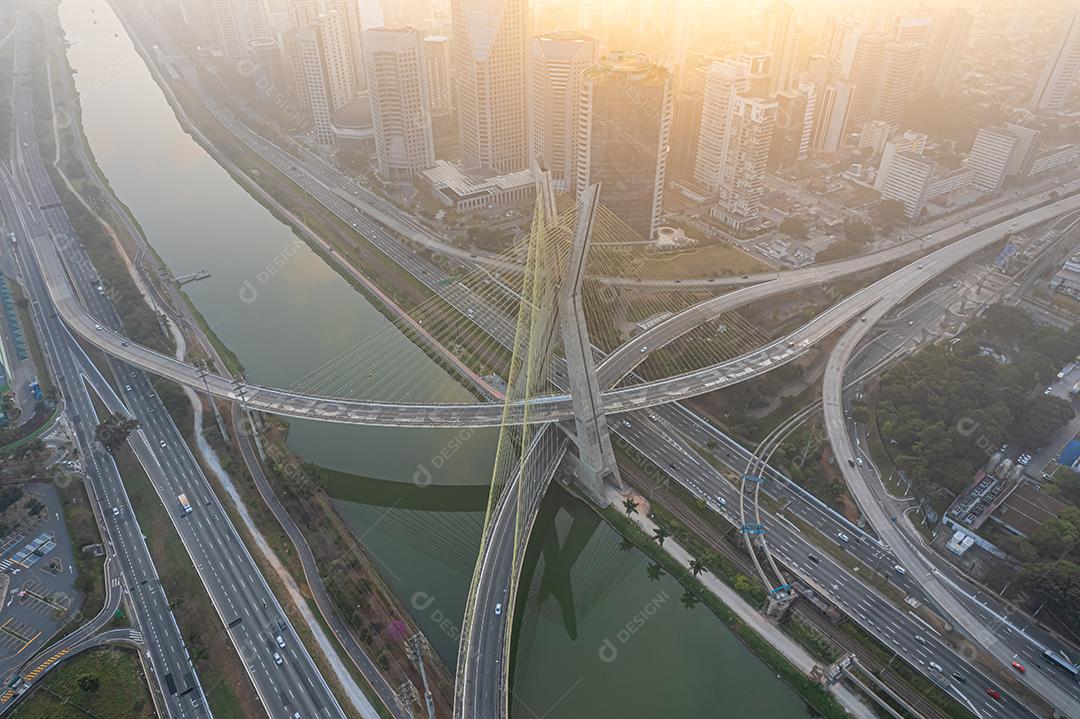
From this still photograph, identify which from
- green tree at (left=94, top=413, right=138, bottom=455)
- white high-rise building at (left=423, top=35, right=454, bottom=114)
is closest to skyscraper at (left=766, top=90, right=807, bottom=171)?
white high-rise building at (left=423, top=35, right=454, bottom=114)

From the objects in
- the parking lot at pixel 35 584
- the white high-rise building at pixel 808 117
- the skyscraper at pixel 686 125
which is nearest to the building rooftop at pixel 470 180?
the skyscraper at pixel 686 125

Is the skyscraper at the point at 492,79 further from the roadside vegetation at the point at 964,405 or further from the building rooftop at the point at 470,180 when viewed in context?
the roadside vegetation at the point at 964,405

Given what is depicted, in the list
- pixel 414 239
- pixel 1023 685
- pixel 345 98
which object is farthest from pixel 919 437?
pixel 345 98

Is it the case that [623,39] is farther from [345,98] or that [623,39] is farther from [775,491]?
[775,491]
